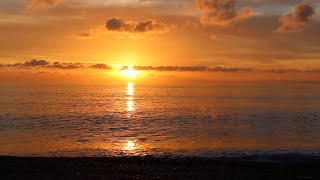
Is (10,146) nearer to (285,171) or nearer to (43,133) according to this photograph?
(43,133)

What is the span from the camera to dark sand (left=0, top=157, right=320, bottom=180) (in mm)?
16516

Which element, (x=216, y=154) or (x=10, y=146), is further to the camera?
(x=10, y=146)

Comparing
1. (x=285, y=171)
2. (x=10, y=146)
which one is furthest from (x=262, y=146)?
(x=10, y=146)

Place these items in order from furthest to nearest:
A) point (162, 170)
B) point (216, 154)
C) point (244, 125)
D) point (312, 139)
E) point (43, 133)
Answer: point (244, 125) < point (43, 133) < point (312, 139) < point (216, 154) < point (162, 170)

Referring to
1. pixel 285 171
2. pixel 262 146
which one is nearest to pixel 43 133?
pixel 262 146

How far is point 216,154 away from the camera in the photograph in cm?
2523

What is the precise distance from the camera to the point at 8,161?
19969 mm

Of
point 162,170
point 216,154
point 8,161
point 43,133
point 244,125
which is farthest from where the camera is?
point 244,125

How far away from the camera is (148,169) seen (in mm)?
18188

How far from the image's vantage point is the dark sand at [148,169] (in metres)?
16.5

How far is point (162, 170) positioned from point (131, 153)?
26.0ft

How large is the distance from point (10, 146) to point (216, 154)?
19617 millimetres

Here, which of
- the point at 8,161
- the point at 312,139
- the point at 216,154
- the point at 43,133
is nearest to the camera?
the point at 8,161

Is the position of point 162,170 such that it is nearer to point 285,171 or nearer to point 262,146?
point 285,171
